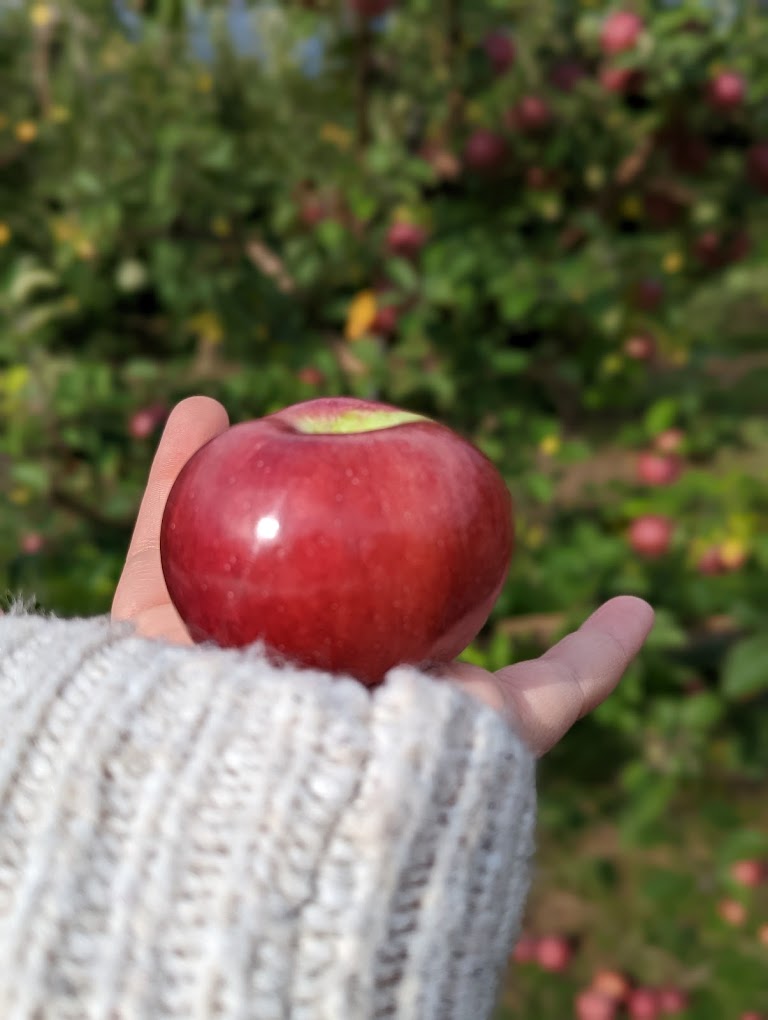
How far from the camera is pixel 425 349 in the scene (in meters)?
1.89

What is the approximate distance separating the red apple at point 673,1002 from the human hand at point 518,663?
1.00 metres

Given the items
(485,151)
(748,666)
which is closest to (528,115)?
(485,151)

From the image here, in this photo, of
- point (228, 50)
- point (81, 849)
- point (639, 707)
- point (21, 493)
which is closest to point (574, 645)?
point (81, 849)

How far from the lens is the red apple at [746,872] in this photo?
1878mm

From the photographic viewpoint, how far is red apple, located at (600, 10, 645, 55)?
77.4 inches

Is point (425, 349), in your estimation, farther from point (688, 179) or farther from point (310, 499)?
point (310, 499)

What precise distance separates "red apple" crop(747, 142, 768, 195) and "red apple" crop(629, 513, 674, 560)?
2.87 feet

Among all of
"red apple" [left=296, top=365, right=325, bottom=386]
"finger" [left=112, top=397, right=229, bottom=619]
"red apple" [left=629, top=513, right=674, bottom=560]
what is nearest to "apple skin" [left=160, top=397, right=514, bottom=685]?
"finger" [left=112, top=397, right=229, bottom=619]

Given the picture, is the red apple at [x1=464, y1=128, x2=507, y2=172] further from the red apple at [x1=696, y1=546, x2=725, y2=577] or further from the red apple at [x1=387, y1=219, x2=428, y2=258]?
the red apple at [x1=696, y1=546, x2=725, y2=577]

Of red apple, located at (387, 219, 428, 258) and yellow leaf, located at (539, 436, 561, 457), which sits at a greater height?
red apple, located at (387, 219, 428, 258)

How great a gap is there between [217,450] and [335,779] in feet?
1.24

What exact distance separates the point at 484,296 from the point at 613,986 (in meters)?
1.42

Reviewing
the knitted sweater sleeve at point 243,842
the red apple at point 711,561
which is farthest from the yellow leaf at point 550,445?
the knitted sweater sleeve at point 243,842

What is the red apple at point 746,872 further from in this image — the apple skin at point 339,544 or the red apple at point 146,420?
the red apple at point 146,420
